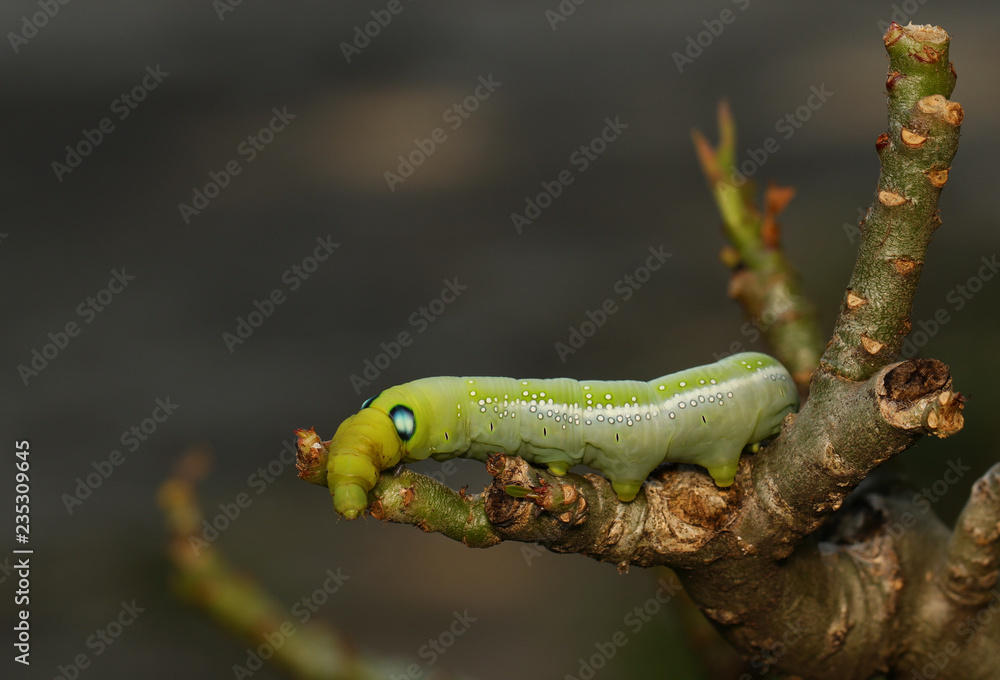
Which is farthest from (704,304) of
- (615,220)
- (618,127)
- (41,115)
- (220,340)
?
(41,115)

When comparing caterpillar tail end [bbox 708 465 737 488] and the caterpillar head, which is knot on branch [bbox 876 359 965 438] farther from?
the caterpillar head

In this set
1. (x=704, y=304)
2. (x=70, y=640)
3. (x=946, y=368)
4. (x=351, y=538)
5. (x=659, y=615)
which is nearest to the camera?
(x=946, y=368)

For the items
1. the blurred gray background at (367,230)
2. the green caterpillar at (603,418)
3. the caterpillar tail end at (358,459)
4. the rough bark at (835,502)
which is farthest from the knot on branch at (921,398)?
the blurred gray background at (367,230)

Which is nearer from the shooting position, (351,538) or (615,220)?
(351,538)

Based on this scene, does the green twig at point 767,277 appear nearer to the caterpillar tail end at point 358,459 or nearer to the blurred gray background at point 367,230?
the caterpillar tail end at point 358,459

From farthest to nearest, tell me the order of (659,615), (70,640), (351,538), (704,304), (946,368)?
(704,304) < (351,538) < (70,640) < (659,615) < (946,368)

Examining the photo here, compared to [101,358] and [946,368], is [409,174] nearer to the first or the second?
[101,358]

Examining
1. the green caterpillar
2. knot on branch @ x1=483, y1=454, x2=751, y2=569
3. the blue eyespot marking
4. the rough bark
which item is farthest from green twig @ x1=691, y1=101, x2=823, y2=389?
the blue eyespot marking
